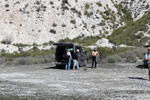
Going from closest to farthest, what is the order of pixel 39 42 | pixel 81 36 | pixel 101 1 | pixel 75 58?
pixel 75 58 < pixel 39 42 < pixel 81 36 < pixel 101 1

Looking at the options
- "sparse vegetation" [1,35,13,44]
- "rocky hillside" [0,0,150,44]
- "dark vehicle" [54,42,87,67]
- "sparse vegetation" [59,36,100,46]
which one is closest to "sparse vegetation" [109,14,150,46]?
"rocky hillside" [0,0,150,44]

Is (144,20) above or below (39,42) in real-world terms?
above

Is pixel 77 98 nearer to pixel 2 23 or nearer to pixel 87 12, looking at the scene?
pixel 2 23

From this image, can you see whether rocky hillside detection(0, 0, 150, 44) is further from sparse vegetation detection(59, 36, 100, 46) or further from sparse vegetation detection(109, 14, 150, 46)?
sparse vegetation detection(109, 14, 150, 46)

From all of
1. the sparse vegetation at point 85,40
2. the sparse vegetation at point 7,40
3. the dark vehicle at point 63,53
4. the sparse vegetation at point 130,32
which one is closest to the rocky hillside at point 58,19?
the sparse vegetation at point 7,40

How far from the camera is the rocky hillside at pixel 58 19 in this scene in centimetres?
5447

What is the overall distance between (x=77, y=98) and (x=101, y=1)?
6043 cm

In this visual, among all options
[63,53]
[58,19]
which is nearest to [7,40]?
[58,19]

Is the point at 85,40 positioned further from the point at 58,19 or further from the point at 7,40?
the point at 7,40

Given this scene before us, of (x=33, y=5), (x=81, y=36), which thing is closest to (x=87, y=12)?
(x=81, y=36)

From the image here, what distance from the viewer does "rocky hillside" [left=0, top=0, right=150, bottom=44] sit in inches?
2144

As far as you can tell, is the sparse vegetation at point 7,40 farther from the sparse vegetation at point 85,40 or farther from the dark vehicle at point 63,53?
the dark vehicle at point 63,53

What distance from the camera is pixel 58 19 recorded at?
59188 mm

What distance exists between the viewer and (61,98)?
1060cm
